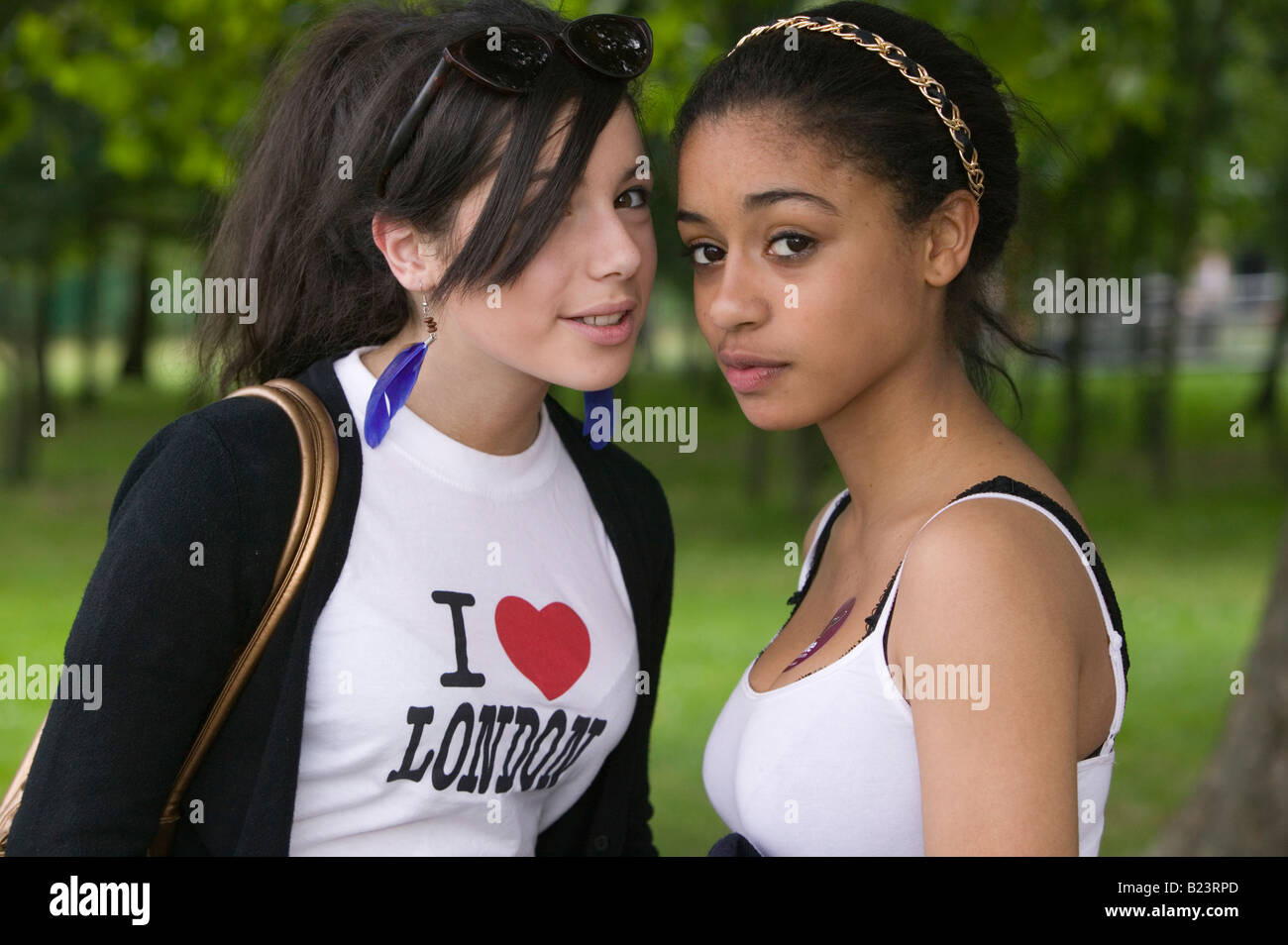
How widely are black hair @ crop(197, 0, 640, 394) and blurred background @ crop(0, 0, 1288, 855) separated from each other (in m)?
0.39

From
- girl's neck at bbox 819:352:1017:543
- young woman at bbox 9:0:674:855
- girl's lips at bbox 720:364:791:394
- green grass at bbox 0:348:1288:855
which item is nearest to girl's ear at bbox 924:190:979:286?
girl's neck at bbox 819:352:1017:543

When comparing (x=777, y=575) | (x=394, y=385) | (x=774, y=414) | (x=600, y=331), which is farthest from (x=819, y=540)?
(x=777, y=575)

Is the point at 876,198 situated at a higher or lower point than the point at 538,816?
→ higher

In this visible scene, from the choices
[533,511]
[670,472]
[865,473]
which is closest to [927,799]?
[865,473]

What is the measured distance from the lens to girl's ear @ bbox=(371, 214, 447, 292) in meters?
2.45

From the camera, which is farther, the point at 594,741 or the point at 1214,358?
the point at 1214,358

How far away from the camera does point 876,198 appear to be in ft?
7.15

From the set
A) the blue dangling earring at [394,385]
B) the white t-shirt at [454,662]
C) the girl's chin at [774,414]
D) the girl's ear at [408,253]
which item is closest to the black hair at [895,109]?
the girl's chin at [774,414]

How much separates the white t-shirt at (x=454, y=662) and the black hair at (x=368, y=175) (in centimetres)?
16

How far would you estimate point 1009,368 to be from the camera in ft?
9.17

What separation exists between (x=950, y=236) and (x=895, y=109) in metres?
0.23

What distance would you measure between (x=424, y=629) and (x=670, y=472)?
627 inches
